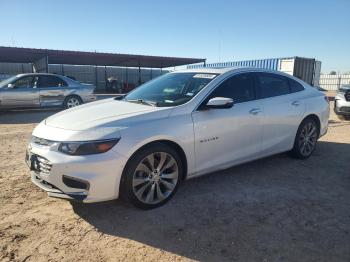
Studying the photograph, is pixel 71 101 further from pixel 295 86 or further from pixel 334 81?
pixel 334 81

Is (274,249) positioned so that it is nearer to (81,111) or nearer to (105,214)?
(105,214)

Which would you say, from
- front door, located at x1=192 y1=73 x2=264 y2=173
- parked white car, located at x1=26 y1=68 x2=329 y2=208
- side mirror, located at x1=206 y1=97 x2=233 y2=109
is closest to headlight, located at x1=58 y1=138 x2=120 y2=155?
parked white car, located at x1=26 y1=68 x2=329 y2=208

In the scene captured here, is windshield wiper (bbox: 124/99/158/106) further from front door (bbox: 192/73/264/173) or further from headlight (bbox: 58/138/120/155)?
headlight (bbox: 58/138/120/155)

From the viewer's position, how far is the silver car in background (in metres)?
11.6

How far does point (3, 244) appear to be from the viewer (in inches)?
118

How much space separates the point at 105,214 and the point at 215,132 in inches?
63.9

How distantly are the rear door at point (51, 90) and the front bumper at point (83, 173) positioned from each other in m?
9.35

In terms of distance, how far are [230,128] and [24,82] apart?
388 inches

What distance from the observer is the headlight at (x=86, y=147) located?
3246 mm

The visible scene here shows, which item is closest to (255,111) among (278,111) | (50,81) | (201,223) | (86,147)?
(278,111)

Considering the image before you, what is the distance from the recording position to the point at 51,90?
1212cm

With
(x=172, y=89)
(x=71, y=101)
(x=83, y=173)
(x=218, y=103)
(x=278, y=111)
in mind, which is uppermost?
(x=172, y=89)

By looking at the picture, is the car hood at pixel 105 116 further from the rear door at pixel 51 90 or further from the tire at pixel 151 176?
the rear door at pixel 51 90

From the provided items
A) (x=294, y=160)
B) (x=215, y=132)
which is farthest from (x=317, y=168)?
(x=215, y=132)
